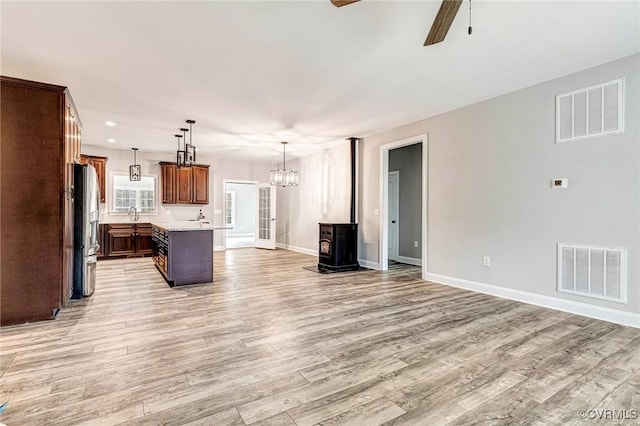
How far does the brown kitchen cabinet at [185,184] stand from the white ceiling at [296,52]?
3.34 m

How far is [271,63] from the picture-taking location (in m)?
3.30

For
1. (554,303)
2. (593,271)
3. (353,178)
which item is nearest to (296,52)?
(353,178)

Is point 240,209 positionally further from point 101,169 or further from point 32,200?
point 32,200

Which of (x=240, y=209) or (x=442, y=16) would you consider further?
(x=240, y=209)

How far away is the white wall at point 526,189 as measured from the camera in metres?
3.21

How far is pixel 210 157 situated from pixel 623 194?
8521mm

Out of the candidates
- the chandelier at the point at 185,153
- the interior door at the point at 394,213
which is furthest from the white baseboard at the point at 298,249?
the chandelier at the point at 185,153

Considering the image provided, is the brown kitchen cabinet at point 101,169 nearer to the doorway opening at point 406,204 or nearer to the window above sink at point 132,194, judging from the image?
the window above sink at point 132,194

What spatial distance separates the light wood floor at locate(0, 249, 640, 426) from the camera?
5.92 ft

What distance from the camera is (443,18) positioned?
198 cm

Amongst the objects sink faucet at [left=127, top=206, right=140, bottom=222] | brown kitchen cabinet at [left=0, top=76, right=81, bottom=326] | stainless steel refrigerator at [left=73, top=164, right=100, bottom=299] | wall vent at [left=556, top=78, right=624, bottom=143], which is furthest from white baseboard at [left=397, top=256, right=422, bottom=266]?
sink faucet at [left=127, top=206, right=140, bottom=222]

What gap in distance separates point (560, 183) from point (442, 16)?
109 inches

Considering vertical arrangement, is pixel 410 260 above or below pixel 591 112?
below
